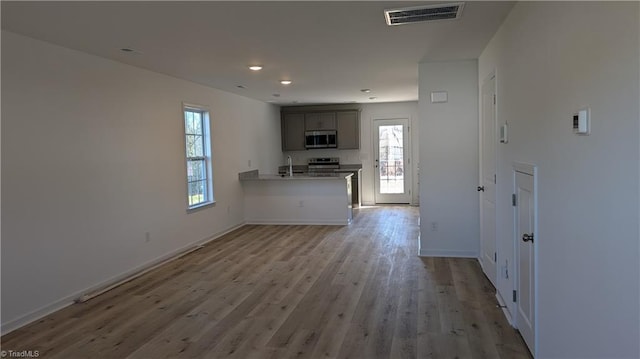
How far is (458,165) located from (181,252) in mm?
3672

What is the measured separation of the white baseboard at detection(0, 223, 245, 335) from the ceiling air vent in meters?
3.61

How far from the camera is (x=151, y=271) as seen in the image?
4.89m

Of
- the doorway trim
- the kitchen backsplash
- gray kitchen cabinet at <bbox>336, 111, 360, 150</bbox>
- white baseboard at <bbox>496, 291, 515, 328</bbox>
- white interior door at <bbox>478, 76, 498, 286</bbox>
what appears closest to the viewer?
white baseboard at <bbox>496, 291, 515, 328</bbox>

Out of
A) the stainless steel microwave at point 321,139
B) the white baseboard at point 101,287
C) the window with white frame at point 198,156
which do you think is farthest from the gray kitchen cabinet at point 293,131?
the white baseboard at point 101,287

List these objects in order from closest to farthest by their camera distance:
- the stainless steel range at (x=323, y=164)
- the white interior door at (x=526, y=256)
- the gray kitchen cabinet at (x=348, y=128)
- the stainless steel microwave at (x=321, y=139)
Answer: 1. the white interior door at (x=526, y=256)
2. the gray kitchen cabinet at (x=348, y=128)
3. the stainless steel microwave at (x=321, y=139)
4. the stainless steel range at (x=323, y=164)

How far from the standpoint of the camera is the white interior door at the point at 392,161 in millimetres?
9852

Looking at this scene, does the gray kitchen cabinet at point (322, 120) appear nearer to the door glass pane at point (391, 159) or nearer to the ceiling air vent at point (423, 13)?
the door glass pane at point (391, 159)

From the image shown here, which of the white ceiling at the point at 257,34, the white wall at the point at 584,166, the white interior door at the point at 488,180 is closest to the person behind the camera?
the white wall at the point at 584,166

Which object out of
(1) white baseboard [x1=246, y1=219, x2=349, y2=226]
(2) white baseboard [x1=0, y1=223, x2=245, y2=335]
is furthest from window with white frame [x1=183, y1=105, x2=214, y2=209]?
(1) white baseboard [x1=246, y1=219, x2=349, y2=226]

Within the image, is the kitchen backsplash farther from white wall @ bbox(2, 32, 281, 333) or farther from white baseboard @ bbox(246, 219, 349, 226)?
white wall @ bbox(2, 32, 281, 333)

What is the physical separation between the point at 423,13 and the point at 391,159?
22.8 ft

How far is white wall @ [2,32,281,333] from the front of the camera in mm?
3400

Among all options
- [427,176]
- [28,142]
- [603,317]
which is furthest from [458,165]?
[28,142]

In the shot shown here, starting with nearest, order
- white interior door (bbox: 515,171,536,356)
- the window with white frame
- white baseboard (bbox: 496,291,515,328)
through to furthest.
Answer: white interior door (bbox: 515,171,536,356) < white baseboard (bbox: 496,291,515,328) < the window with white frame
